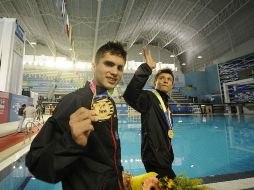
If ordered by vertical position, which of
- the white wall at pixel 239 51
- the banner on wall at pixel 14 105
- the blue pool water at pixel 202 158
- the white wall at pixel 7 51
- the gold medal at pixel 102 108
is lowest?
the blue pool water at pixel 202 158

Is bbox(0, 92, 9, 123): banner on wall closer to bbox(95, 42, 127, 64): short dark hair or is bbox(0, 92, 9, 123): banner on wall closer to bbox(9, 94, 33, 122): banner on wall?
bbox(9, 94, 33, 122): banner on wall

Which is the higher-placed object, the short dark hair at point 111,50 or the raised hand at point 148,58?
the raised hand at point 148,58

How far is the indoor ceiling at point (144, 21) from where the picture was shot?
51.8 ft

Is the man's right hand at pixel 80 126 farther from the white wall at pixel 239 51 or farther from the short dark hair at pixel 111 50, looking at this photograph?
the white wall at pixel 239 51

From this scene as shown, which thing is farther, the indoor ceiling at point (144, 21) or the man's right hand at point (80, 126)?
the indoor ceiling at point (144, 21)

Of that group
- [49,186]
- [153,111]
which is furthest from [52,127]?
[49,186]

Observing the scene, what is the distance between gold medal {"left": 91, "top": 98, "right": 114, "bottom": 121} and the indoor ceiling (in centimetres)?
1238

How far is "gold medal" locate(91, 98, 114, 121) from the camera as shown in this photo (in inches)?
33.1

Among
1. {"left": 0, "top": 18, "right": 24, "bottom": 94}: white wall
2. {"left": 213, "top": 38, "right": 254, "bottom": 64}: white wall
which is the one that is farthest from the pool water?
{"left": 213, "top": 38, "right": 254, "bottom": 64}: white wall

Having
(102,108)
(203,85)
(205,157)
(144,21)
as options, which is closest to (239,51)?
(203,85)

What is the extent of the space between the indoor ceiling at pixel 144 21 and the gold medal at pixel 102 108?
12.4 m

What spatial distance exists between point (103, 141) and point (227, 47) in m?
23.3

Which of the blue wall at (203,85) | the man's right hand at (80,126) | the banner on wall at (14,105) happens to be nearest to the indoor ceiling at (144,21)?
the blue wall at (203,85)

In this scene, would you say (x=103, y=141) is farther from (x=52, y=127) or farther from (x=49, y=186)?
(x=49, y=186)
